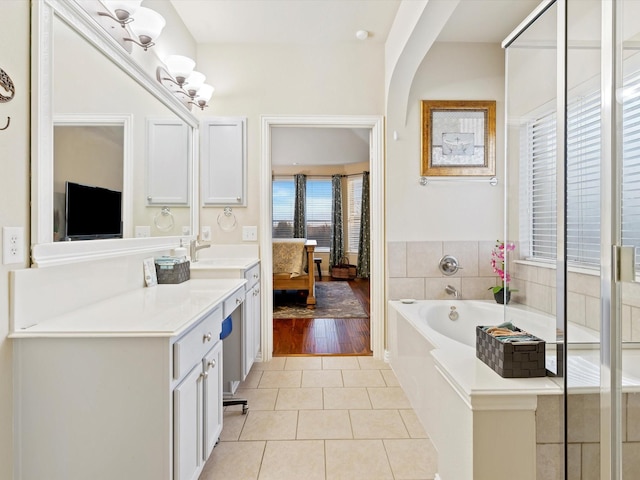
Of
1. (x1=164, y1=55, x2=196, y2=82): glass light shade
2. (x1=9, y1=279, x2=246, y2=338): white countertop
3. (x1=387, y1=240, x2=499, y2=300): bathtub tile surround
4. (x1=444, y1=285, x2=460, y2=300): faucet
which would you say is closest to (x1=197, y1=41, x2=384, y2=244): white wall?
(x1=164, y1=55, x2=196, y2=82): glass light shade

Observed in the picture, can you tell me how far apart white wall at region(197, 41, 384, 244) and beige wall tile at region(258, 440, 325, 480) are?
1662 millimetres

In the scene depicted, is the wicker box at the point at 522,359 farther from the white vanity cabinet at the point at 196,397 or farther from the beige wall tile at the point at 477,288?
the beige wall tile at the point at 477,288

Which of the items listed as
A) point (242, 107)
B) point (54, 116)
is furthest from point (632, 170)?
point (242, 107)

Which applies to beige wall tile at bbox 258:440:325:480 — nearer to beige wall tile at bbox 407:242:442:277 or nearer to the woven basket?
beige wall tile at bbox 407:242:442:277

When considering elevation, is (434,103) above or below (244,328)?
above

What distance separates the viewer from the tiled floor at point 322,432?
5.39 feet

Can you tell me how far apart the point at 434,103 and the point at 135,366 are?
2.84 metres

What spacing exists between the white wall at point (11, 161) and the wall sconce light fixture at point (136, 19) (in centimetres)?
54

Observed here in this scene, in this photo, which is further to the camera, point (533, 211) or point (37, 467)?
point (533, 211)

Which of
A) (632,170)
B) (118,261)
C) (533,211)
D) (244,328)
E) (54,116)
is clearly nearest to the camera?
(632,170)

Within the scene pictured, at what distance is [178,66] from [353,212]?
5543 mm

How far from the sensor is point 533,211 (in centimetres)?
135

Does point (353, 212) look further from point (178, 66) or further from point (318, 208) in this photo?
point (178, 66)

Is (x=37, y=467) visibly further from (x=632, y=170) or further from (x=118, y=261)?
(x=632, y=170)
